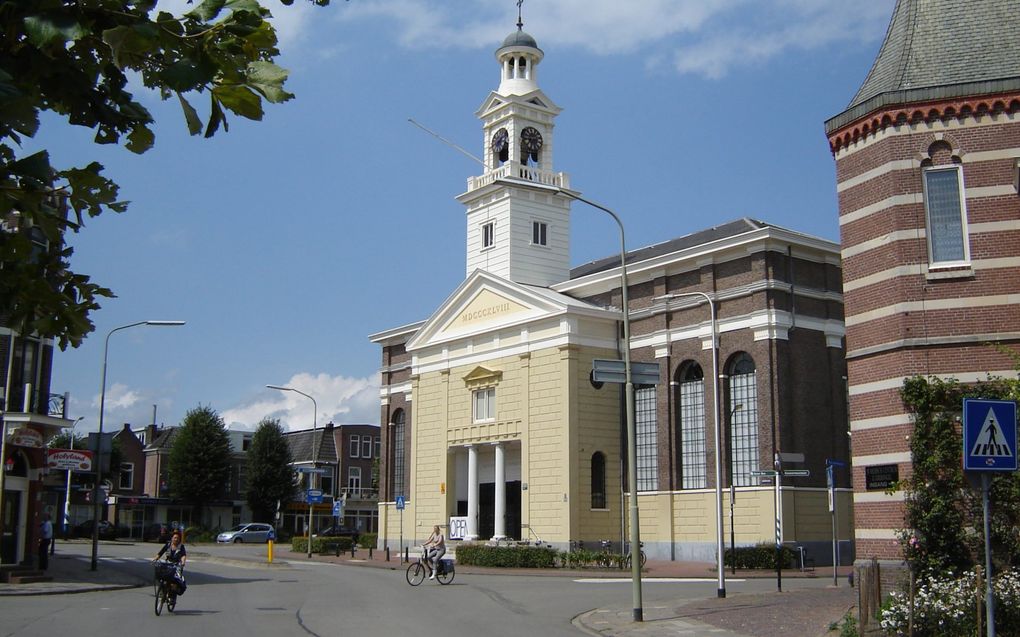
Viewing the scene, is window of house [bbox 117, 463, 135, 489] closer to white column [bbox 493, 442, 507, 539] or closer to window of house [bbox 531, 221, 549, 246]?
white column [bbox 493, 442, 507, 539]

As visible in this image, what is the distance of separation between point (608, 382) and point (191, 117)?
108 ft

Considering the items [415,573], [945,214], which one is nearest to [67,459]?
[415,573]

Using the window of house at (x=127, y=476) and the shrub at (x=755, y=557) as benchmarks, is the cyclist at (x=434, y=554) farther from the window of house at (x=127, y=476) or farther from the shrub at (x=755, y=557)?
the window of house at (x=127, y=476)

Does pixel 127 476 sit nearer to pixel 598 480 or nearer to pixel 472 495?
pixel 472 495

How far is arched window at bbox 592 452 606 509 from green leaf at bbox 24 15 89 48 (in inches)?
1696

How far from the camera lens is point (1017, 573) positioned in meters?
15.3

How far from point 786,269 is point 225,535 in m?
45.8

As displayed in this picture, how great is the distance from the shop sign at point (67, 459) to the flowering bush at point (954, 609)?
2565 cm

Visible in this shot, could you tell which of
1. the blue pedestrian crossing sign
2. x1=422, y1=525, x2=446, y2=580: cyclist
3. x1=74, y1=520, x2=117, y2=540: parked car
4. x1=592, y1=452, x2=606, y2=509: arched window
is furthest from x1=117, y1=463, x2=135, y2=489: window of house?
the blue pedestrian crossing sign

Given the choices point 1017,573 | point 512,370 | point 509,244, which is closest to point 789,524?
point 512,370

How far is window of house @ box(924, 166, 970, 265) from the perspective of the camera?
18.3 metres

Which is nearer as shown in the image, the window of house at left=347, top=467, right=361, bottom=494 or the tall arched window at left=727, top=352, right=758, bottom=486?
the tall arched window at left=727, top=352, right=758, bottom=486

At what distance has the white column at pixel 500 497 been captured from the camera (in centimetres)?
4759

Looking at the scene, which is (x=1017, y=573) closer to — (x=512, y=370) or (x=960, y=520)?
(x=960, y=520)
